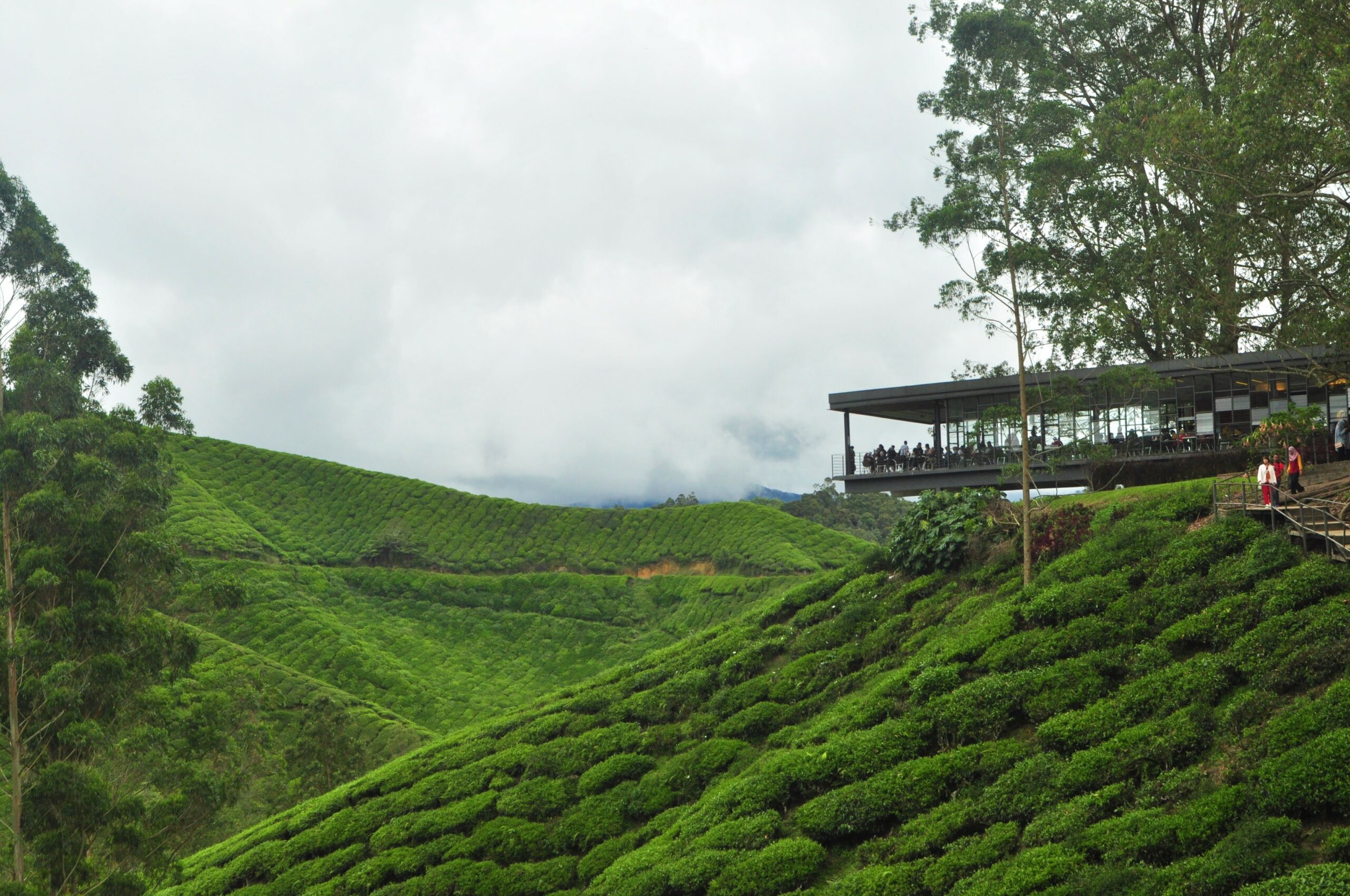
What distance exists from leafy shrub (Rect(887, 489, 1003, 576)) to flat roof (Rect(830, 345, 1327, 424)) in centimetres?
727

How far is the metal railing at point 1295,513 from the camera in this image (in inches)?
521

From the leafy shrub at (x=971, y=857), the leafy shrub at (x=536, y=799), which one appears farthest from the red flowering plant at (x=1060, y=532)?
the leafy shrub at (x=536, y=799)

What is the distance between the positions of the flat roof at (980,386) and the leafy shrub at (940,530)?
7.27m

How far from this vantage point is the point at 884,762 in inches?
534

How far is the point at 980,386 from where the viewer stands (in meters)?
33.9

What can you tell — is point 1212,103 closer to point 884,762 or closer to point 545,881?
point 884,762

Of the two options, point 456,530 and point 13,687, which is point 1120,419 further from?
point 456,530

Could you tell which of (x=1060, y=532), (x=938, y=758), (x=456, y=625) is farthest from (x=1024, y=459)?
(x=456, y=625)

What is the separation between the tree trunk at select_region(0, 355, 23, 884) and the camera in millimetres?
16672

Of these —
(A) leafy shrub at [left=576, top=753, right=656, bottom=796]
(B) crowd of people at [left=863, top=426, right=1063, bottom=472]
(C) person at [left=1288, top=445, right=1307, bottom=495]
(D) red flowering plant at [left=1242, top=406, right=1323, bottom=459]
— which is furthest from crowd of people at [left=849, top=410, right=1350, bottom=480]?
(A) leafy shrub at [left=576, top=753, right=656, bottom=796]

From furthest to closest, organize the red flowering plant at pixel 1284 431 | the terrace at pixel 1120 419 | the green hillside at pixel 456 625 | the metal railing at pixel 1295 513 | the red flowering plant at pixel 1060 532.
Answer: the green hillside at pixel 456 625, the terrace at pixel 1120 419, the red flowering plant at pixel 1284 431, the red flowering plant at pixel 1060 532, the metal railing at pixel 1295 513

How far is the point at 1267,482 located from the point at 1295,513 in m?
0.66

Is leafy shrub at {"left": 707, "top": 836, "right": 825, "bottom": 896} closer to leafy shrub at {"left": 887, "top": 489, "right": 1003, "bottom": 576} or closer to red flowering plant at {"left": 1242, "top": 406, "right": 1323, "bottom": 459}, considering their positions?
leafy shrub at {"left": 887, "top": 489, "right": 1003, "bottom": 576}

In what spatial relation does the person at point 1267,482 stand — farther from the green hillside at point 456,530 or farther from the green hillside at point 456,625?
the green hillside at point 456,530
